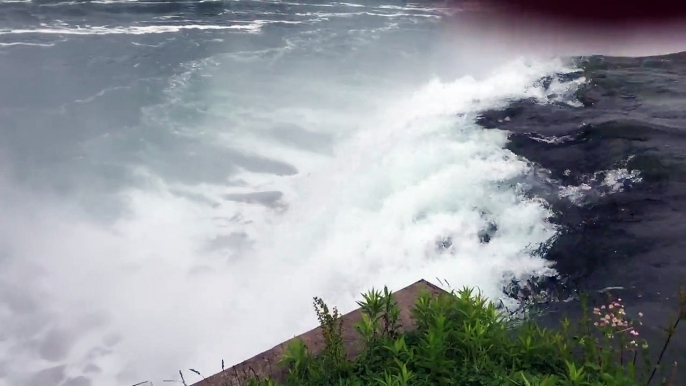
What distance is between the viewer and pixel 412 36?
14.9 meters

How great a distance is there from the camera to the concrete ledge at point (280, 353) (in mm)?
3178

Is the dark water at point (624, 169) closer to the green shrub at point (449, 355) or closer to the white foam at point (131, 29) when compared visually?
the green shrub at point (449, 355)

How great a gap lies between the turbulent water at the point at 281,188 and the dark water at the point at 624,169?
4 cm

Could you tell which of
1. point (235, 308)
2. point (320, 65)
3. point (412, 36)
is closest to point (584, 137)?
point (235, 308)

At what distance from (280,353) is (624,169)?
5666mm

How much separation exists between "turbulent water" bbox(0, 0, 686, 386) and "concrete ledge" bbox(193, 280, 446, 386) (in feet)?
7.23

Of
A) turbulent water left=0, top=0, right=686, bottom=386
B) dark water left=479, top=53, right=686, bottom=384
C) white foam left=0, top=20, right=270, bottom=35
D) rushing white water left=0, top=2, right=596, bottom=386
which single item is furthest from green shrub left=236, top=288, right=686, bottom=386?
white foam left=0, top=20, right=270, bottom=35

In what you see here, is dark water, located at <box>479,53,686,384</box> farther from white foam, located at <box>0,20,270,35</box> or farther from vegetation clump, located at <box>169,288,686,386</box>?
white foam, located at <box>0,20,270,35</box>

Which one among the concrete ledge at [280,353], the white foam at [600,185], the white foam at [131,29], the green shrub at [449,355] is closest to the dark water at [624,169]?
the white foam at [600,185]

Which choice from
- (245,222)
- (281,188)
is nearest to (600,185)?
(281,188)

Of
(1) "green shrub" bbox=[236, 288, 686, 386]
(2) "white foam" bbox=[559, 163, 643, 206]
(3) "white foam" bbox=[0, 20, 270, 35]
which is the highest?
(3) "white foam" bbox=[0, 20, 270, 35]

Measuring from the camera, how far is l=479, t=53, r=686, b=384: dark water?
524 centimetres

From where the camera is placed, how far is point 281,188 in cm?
838

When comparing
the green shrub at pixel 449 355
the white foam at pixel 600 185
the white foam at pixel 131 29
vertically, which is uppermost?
the white foam at pixel 131 29
